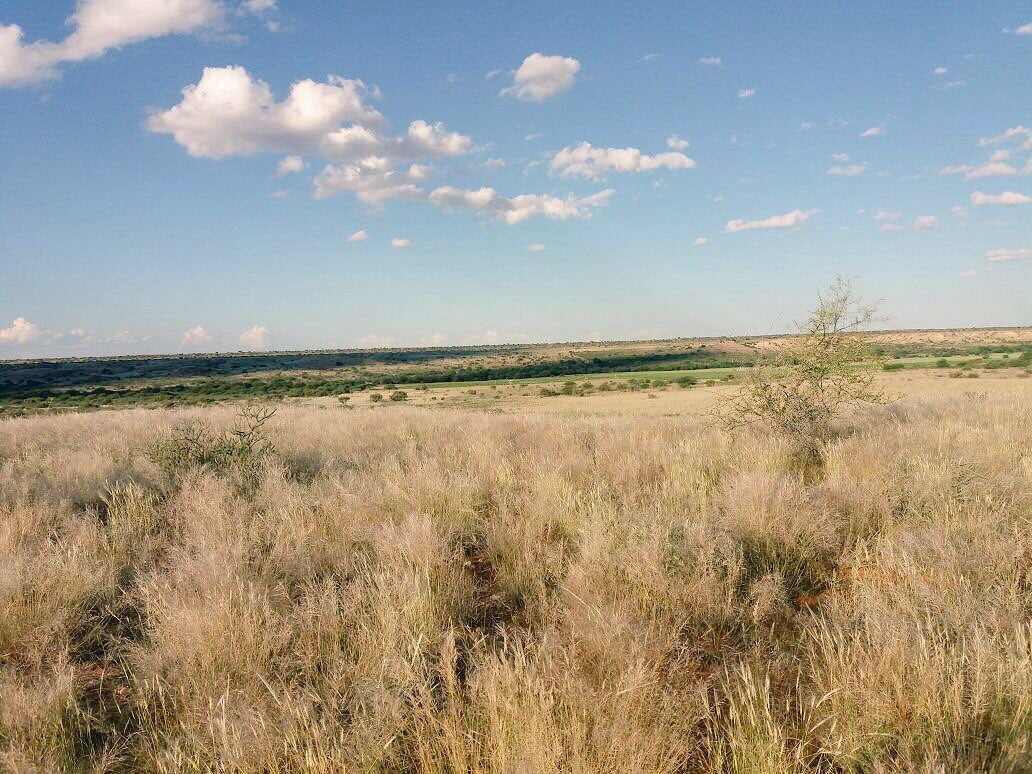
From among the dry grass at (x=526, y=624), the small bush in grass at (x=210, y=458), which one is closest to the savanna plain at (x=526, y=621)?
the dry grass at (x=526, y=624)

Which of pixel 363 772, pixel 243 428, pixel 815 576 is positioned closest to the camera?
pixel 363 772

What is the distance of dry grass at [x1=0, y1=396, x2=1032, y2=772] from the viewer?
2.58 meters

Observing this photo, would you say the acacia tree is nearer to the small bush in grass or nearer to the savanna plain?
the savanna plain

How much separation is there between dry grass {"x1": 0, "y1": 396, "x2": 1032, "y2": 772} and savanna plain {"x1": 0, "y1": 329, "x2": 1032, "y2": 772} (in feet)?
0.08

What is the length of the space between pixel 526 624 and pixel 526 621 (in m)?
0.03

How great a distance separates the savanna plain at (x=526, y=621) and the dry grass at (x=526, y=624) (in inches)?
0.9

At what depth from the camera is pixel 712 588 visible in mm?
4008

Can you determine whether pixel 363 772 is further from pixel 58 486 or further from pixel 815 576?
pixel 58 486

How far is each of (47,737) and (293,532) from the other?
2546 mm

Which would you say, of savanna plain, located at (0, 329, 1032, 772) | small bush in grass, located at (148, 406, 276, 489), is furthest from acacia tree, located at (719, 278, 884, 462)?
small bush in grass, located at (148, 406, 276, 489)

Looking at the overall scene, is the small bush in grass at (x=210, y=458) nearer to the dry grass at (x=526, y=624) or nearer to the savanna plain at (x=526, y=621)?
the savanna plain at (x=526, y=621)

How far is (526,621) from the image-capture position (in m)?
4.06

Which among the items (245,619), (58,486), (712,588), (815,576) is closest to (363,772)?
(245,619)

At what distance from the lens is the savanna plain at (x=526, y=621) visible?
2584mm
